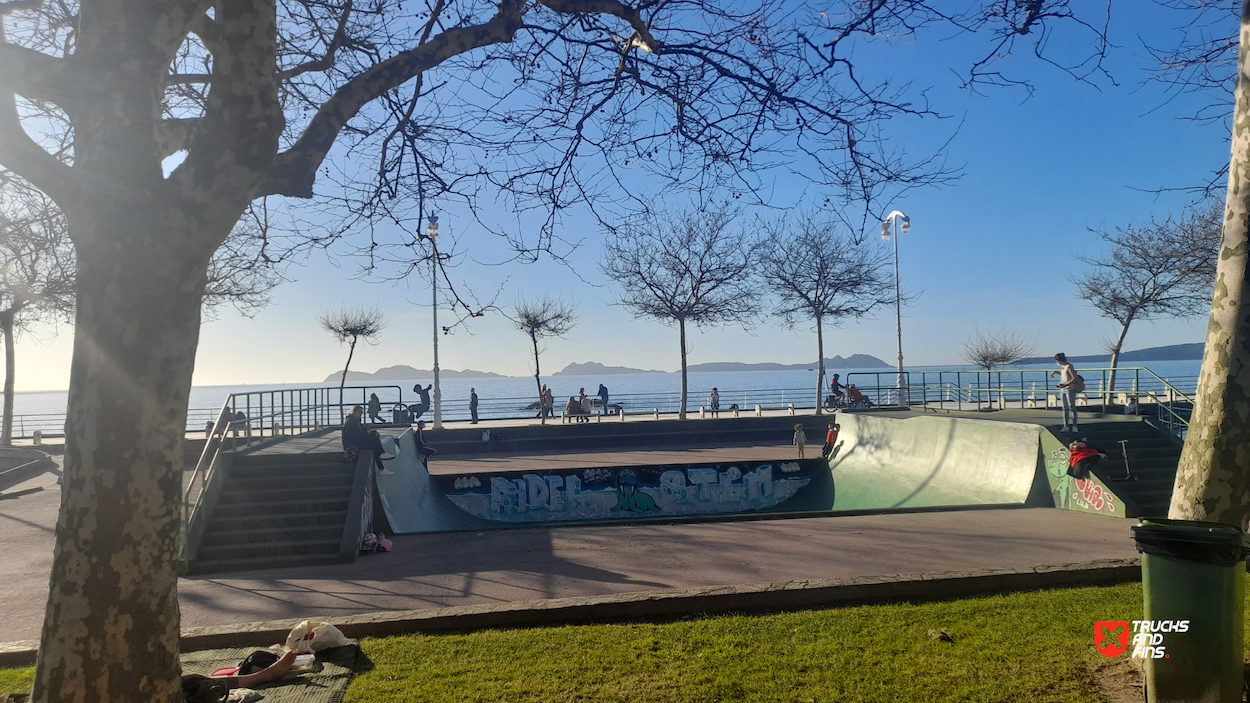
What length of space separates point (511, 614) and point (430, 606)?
141cm

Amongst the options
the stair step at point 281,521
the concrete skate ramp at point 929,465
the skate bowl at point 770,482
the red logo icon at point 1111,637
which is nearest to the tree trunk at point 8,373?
the skate bowl at point 770,482

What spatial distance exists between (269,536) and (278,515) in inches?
20.0

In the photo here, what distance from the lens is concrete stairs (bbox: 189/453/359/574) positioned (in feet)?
34.0

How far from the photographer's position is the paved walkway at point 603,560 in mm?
8031

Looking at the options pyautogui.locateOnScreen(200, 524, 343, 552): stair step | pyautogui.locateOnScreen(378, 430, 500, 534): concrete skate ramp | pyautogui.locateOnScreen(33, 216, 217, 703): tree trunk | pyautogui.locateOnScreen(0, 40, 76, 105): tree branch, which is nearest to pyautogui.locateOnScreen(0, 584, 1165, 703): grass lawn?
pyautogui.locateOnScreen(33, 216, 217, 703): tree trunk

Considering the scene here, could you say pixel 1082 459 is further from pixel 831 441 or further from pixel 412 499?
pixel 412 499

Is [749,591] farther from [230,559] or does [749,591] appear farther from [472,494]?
[472,494]

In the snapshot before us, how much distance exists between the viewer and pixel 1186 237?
77.7 ft

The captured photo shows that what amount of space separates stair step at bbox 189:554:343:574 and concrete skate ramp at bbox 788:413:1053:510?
11.2 meters

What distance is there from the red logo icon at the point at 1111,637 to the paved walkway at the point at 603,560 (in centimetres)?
280

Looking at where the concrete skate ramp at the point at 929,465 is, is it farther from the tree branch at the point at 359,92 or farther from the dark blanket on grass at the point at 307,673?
the tree branch at the point at 359,92

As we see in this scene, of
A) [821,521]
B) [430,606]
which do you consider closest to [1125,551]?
[821,521]

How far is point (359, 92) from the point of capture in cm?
462

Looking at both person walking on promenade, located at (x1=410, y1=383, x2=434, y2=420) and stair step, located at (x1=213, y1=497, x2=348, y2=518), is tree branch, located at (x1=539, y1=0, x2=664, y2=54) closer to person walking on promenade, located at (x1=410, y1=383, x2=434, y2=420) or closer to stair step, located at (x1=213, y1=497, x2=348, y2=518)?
stair step, located at (x1=213, y1=497, x2=348, y2=518)
